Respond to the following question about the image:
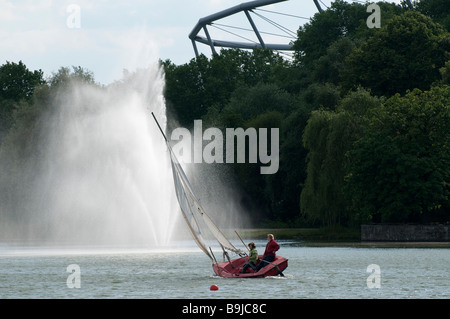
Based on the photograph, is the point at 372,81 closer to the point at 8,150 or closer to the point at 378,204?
the point at 378,204

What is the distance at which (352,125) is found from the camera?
257ft

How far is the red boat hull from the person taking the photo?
40.2 m

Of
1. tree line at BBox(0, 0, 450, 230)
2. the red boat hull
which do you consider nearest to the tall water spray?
tree line at BBox(0, 0, 450, 230)

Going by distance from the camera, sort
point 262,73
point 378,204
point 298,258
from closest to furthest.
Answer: point 298,258
point 378,204
point 262,73

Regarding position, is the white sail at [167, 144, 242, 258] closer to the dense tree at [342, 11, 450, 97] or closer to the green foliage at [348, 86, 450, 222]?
the green foliage at [348, 86, 450, 222]

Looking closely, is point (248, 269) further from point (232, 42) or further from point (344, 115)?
point (232, 42)

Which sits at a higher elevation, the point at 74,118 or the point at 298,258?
the point at 74,118

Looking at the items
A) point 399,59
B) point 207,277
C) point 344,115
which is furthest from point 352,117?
point 207,277

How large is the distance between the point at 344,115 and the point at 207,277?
37.7m

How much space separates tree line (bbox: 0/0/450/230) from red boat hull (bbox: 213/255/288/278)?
33.5 metres

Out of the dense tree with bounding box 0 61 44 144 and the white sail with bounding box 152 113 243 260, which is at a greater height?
the dense tree with bounding box 0 61 44 144
